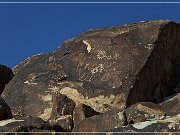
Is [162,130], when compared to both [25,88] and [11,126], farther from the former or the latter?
[25,88]

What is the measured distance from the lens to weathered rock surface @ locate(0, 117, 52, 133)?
41.3 feet

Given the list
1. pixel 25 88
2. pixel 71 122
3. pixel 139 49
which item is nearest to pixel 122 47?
pixel 139 49

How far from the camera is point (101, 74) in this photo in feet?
72.8

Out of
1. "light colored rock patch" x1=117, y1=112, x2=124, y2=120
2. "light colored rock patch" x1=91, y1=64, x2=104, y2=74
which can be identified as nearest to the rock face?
"light colored rock patch" x1=117, y1=112, x2=124, y2=120

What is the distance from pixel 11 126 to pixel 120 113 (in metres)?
2.88

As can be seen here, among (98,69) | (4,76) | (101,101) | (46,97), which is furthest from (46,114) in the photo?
(4,76)

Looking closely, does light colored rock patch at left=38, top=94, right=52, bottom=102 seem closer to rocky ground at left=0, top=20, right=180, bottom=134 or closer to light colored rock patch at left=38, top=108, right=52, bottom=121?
rocky ground at left=0, top=20, right=180, bottom=134

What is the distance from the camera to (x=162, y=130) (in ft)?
37.0

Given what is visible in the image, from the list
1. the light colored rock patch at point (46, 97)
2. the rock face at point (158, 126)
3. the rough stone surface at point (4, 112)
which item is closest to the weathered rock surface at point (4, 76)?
the light colored rock patch at point (46, 97)

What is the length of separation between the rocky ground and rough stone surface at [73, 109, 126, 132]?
2.64m

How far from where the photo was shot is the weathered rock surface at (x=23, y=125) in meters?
12.6

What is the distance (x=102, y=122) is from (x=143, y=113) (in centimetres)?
107

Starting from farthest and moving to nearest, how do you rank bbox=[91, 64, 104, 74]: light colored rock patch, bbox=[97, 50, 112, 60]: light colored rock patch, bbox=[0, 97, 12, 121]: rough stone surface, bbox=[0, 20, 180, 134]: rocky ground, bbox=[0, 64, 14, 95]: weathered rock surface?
1. bbox=[0, 64, 14, 95]: weathered rock surface
2. bbox=[97, 50, 112, 60]: light colored rock patch
3. bbox=[91, 64, 104, 74]: light colored rock patch
4. bbox=[0, 20, 180, 134]: rocky ground
5. bbox=[0, 97, 12, 121]: rough stone surface

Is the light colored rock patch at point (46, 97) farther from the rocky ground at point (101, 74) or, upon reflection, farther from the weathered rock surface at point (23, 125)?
the weathered rock surface at point (23, 125)
